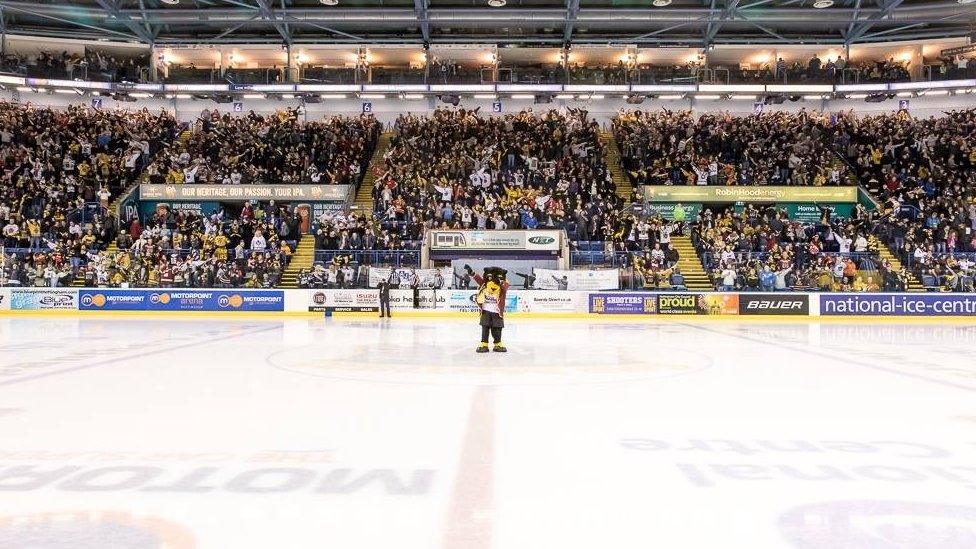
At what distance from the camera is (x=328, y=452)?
5.12m

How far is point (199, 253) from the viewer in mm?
24188

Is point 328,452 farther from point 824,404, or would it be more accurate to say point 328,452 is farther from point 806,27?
point 806,27

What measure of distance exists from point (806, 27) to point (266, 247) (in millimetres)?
25330

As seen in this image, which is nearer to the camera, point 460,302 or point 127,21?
point 460,302

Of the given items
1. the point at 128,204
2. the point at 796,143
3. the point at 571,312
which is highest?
the point at 796,143

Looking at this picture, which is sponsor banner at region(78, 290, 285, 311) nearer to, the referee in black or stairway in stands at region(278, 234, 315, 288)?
stairway in stands at region(278, 234, 315, 288)

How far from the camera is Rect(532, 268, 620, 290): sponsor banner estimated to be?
22984 millimetres

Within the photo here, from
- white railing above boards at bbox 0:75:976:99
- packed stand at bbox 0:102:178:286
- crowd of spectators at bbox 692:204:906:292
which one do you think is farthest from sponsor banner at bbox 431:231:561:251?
packed stand at bbox 0:102:178:286

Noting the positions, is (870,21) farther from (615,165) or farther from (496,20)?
(496,20)

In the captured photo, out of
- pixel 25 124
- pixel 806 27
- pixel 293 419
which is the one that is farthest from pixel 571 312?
pixel 25 124

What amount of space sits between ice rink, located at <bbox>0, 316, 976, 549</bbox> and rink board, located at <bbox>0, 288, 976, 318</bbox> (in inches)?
456

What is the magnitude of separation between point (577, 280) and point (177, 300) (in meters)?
13.2

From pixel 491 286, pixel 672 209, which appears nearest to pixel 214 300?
pixel 491 286

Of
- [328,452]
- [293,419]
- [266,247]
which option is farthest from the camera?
[266,247]
